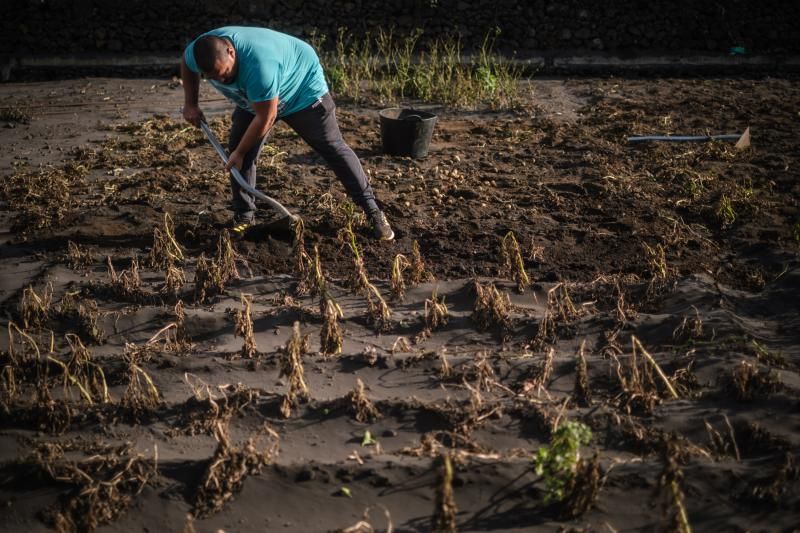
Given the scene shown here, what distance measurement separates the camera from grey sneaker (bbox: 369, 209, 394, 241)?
542cm

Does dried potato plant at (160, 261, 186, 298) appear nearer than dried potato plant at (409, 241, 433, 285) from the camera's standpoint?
Yes

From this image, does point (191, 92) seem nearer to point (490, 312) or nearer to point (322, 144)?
point (322, 144)

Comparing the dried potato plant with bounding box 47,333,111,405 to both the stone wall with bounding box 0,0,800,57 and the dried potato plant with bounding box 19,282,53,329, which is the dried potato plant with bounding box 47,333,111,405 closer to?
the dried potato plant with bounding box 19,282,53,329

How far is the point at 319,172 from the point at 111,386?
3174 mm

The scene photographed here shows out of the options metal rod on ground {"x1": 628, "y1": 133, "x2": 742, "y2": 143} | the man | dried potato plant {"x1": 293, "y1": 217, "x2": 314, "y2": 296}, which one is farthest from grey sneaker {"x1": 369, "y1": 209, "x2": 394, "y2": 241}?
metal rod on ground {"x1": 628, "y1": 133, "x2": 742, "y2": 143}

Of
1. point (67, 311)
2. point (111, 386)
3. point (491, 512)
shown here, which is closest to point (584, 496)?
point (491, 512)

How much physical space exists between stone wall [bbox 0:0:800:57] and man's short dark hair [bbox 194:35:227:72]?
20.1 feet

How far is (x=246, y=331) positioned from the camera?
416cm

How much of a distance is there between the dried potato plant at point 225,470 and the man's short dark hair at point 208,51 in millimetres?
2068

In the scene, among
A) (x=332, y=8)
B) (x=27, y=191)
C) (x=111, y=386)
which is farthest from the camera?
(x=332, y=8)

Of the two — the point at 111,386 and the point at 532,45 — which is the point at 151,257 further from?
the point at 532,45

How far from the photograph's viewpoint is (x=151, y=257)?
201 inches

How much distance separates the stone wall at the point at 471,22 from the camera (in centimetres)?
1009

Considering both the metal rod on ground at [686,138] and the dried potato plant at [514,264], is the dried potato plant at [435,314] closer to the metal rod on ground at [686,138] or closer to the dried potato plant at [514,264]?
the dried potato plant at [514,264]
